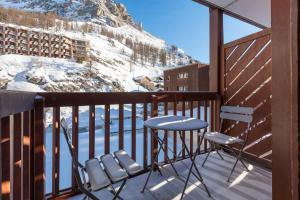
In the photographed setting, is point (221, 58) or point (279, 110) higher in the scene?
point (221, 58)

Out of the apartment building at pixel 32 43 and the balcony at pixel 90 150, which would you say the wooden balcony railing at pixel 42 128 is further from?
the apartment building at pixel 32 43

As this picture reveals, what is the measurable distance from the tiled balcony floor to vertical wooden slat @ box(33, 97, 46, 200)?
439mm

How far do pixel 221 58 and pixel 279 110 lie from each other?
249 centimetres

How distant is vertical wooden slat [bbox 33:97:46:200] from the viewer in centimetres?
156

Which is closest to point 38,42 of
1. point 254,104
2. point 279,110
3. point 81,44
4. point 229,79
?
point 81,44

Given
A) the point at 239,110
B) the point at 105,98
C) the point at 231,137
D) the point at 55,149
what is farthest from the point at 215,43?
the point at 55,149

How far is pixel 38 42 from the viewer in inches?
190

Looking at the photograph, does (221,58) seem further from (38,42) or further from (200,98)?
(38,42)

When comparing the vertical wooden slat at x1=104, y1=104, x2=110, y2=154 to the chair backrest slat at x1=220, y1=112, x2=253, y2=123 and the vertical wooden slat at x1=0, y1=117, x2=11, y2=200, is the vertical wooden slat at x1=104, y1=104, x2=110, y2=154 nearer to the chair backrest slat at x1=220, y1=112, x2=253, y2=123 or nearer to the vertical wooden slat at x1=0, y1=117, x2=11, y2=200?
the vertical wooden slat at x1=0, y1=117, x2=11, y2=200

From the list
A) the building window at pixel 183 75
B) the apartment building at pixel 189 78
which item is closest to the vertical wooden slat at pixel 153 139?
the apartment building at pixel 189 78

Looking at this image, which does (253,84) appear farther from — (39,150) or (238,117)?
(39,150)

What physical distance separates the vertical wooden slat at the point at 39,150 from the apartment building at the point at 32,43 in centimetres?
278

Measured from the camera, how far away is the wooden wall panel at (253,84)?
8.56ft

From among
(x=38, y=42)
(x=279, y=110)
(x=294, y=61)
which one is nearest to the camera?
(x=294, y=61)
